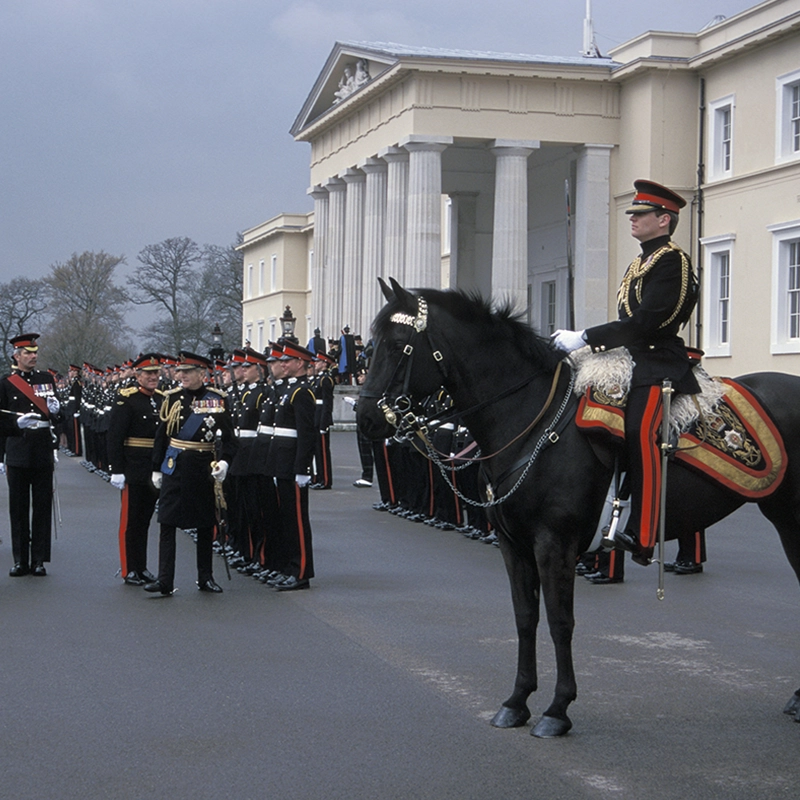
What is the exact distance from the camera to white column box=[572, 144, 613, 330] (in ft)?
140

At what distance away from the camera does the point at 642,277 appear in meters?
6.54

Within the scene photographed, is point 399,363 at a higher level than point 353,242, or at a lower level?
lower

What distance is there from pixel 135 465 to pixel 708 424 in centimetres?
648

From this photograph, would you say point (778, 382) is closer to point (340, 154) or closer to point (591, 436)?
point (591, 436)

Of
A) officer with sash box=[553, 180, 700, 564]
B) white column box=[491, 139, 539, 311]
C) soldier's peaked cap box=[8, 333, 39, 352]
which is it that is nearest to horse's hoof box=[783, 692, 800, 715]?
officer with sash box=[553, 180, 700, 564]

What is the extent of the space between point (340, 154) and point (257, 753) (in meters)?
48.4

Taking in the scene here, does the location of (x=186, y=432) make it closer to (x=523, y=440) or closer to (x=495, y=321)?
(x=495, y=321)

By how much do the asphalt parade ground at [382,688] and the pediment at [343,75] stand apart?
3554 cm

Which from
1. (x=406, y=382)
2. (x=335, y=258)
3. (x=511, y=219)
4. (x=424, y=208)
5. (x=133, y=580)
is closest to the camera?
(x=406, y=382)

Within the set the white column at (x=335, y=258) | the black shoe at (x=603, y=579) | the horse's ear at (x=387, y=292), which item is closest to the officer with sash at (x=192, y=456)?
the black shoe at (x=603, y=579)

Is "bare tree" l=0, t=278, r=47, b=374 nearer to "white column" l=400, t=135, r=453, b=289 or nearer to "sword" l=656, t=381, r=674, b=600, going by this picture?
"white column" l=400, t=135, r=453, b=289

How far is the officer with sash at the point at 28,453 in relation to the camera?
38.9 feet

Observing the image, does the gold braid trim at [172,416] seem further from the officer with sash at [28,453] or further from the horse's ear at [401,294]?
the horse's ear at [401,294]

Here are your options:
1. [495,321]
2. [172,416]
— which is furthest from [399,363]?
[172,416]
